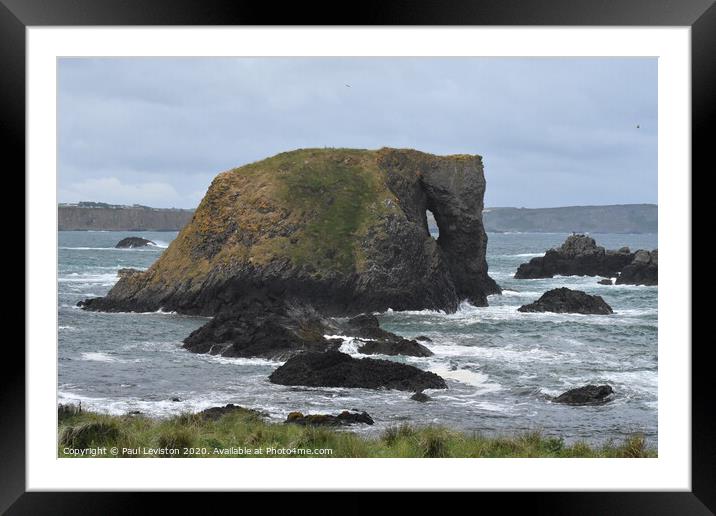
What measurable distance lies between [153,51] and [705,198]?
20.9 ft

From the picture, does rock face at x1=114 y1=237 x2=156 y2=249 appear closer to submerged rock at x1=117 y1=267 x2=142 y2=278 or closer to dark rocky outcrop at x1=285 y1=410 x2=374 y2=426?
submerged rock at x1=117 y1=267 x2=142 y2=278

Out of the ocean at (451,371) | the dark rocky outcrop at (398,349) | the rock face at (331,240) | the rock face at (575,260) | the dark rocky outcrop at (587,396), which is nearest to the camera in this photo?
the ocean at (451,371)

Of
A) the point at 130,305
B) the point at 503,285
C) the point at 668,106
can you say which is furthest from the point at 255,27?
the point at 503,285

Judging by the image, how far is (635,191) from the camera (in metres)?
33.7

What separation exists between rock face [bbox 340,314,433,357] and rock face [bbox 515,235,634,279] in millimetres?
17345

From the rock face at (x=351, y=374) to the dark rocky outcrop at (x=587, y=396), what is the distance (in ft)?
8.70

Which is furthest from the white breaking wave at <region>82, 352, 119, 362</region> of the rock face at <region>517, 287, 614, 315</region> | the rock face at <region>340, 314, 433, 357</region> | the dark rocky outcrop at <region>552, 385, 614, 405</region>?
the rock face at <region>517, 287, 614, 315</region>

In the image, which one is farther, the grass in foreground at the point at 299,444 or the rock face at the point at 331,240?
the rock face at the point at 331,240

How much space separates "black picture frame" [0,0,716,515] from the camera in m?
7.12

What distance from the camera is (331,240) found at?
27703mm

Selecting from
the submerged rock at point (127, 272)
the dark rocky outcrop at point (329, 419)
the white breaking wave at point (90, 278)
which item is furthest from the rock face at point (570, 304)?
the white breaking wave at point (90, 278)

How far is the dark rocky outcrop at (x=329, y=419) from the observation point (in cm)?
1098

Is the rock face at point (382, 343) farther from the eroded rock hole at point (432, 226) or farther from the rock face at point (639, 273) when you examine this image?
the rock face at point (639, 273)

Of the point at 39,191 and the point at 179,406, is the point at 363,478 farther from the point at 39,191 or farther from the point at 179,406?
the point at 179,406
